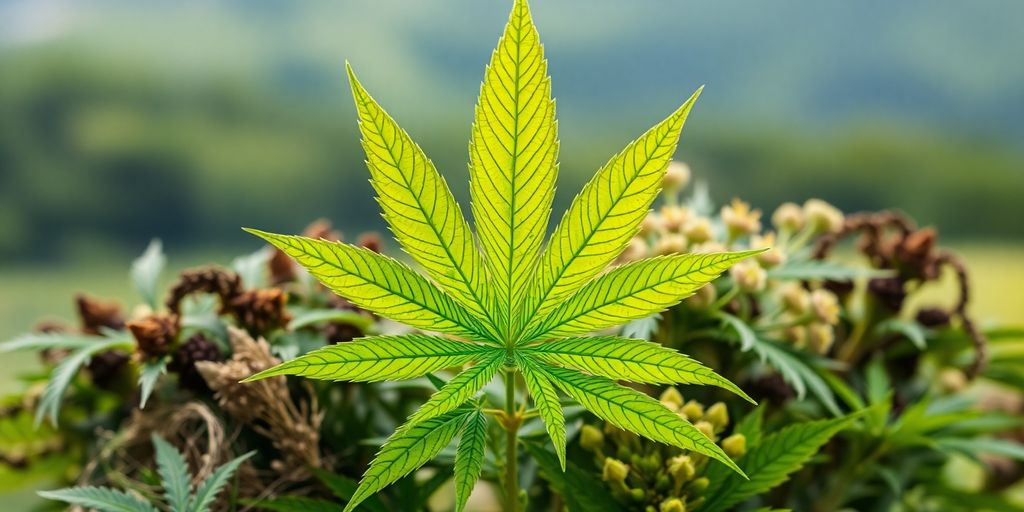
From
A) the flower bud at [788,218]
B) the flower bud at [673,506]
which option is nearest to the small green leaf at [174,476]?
the flower bud at [673,506]

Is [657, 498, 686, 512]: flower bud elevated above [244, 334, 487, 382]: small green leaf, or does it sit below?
below

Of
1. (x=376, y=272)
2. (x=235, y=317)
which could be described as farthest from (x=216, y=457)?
(x=376, y=272)

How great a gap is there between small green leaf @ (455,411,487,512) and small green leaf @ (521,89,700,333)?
0.05 meters

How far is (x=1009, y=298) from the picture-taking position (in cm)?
258

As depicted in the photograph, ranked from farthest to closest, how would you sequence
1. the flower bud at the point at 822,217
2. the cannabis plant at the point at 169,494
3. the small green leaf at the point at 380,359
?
the flower bud at the point at 822,217
the cannabis plant at the point at 169,494
the small green leaf at the point at 380,359

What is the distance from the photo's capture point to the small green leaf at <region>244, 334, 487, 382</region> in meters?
0.37

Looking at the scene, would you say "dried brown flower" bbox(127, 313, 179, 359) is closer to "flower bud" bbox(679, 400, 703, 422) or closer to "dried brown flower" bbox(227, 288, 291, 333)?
"dried brown flower" bbox(227, 288, 291, 333)

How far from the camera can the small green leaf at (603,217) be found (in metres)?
0.38

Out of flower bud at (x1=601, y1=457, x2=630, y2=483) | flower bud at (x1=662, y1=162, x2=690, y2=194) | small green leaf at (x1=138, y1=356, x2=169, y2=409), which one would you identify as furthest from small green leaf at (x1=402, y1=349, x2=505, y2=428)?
flower bud at (x1=662, y1=162, x2=690, y2=194)

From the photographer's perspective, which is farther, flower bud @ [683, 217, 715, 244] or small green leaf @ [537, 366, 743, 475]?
flower bud @ [683, 217, 715, 244]

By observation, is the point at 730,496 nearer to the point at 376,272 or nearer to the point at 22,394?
the point at 376,272

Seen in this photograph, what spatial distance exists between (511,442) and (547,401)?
0.07 meters

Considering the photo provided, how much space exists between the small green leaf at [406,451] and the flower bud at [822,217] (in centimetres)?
41

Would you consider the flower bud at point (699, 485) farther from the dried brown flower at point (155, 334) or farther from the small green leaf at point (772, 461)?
the dried brown flower at point (155, 334)
